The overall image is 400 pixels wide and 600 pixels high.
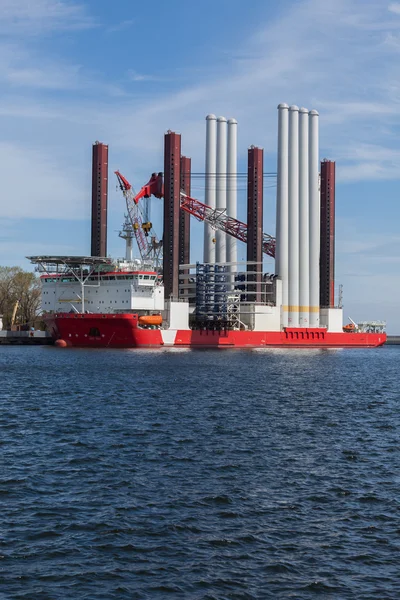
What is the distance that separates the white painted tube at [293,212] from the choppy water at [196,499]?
67.9 m

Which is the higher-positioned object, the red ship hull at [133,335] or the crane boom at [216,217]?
the crane boom at [216,217]

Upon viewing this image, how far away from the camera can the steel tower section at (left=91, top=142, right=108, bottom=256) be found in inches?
3784

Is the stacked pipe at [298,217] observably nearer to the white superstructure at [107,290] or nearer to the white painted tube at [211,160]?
the white painted tube at [211,160]

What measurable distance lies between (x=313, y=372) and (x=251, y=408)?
27148 mm

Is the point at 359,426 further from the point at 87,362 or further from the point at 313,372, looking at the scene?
the point at 87,362

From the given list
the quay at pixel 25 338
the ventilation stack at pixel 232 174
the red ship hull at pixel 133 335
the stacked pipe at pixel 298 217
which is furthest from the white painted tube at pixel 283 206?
the quay at pixel 25 338

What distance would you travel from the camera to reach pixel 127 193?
341 feet

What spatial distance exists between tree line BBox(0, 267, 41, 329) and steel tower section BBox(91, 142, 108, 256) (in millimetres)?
33300

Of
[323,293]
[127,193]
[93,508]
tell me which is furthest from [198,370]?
[323,293]

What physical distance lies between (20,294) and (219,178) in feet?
125

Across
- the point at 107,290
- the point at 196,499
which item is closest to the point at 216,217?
the point at 107,290

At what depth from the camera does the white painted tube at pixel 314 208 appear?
108875 millimetres

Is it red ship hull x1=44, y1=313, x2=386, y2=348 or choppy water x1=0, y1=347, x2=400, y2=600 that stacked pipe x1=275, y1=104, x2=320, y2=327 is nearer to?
red ship hull x1=44, y1=313, x2=386, y2=348

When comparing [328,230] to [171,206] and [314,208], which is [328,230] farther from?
[171,206]
